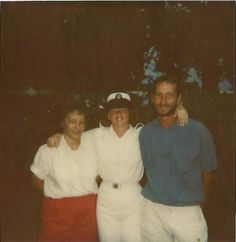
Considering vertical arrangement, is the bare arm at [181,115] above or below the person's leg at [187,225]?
above

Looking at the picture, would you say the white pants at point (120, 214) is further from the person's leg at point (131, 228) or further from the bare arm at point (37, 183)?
the bare arm at point (37, 183)

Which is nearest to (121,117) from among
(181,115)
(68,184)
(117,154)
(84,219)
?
(117,154)

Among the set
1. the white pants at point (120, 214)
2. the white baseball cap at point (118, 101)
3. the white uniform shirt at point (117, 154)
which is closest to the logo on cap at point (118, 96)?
the white baseball cap at point (118, 101)

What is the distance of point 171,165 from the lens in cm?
201

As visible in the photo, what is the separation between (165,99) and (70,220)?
704 mm

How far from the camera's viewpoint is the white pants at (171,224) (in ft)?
6.38

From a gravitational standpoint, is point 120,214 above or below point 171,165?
below

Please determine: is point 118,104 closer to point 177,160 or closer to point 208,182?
point 177,160

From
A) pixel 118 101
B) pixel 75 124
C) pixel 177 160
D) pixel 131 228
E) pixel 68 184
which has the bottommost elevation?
pixel 131 228

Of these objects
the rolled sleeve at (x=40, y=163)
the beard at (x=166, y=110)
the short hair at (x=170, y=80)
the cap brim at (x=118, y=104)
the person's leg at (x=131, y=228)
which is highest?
the short hair at (x=170, y=80)

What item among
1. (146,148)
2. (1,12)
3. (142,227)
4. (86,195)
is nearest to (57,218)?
(86,195)

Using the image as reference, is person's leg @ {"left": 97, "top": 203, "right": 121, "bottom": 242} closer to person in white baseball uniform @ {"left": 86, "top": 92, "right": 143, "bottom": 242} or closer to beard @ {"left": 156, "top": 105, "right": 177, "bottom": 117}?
person in white baseball uniform @ {"left": 86, "top": 92, "right": 143, "bottom": 242}

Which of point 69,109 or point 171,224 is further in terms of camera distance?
point 69,109

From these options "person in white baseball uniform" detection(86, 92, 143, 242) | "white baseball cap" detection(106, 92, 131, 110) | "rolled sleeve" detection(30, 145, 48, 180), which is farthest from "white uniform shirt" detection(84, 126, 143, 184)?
"rolled sleeve" detection(30, 145, 48, 180)
